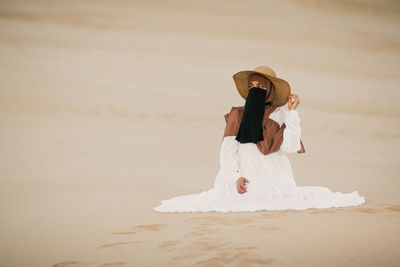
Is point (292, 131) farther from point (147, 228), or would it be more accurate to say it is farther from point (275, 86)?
point (147, 228)

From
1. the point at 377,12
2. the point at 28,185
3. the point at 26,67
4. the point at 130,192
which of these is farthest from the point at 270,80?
the point at 377,12

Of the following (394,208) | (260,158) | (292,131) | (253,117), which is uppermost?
(253,117)

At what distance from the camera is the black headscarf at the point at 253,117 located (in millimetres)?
4109

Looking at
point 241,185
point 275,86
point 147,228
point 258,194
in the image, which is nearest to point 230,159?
point 241,185

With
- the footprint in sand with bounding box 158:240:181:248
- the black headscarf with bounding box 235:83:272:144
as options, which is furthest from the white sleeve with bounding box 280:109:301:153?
the footprint in sand with bounding box 158:240:181:248

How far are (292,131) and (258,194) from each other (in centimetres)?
70

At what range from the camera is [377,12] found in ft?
54.6

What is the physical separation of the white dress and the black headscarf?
13 cm

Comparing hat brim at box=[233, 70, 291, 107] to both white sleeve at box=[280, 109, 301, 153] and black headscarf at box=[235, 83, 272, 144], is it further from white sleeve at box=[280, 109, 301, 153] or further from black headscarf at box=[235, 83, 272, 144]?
white sleeve at box=[280, 109, 301, 153]

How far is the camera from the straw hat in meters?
4.11

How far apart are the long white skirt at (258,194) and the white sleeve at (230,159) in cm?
3

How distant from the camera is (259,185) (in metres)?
4.10

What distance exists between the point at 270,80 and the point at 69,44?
12691 mm

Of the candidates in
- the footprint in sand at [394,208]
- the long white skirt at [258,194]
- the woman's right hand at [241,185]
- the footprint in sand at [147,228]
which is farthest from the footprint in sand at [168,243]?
the footprint in sand at [394,208]
